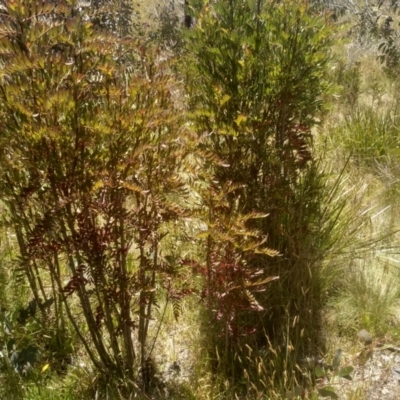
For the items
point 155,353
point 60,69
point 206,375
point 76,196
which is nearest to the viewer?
point 60,69

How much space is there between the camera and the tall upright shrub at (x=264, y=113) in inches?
82.0

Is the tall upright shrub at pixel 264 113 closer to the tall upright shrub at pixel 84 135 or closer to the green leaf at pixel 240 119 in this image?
the green leaf at pixel 240 119

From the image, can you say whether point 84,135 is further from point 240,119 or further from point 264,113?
point 264,113

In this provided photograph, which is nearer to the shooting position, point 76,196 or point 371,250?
point 76,196

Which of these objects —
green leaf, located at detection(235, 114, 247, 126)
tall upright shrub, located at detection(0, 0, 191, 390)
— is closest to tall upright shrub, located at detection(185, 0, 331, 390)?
green leaf, located at detection(235, 114, 247, 126)

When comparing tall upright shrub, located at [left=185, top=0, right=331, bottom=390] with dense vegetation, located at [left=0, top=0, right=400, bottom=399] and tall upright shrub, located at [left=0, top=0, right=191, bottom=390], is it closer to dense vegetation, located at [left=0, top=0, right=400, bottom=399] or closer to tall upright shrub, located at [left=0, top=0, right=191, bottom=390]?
dense vegetation, located at [left=0, top=0, right=400, bottom=399]

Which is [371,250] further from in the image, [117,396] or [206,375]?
[117,396]

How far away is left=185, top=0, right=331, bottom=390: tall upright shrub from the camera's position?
208cm

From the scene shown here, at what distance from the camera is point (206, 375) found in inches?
88.0

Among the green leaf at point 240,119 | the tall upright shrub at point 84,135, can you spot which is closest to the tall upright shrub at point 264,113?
the green leaf at point 240,119

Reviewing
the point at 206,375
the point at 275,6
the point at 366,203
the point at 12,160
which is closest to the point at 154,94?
the point at 12,160

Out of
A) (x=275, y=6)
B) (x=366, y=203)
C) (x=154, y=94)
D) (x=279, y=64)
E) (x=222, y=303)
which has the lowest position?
(x=222, y=303)

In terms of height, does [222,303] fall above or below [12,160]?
below

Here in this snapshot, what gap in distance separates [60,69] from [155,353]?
142 centimetres
